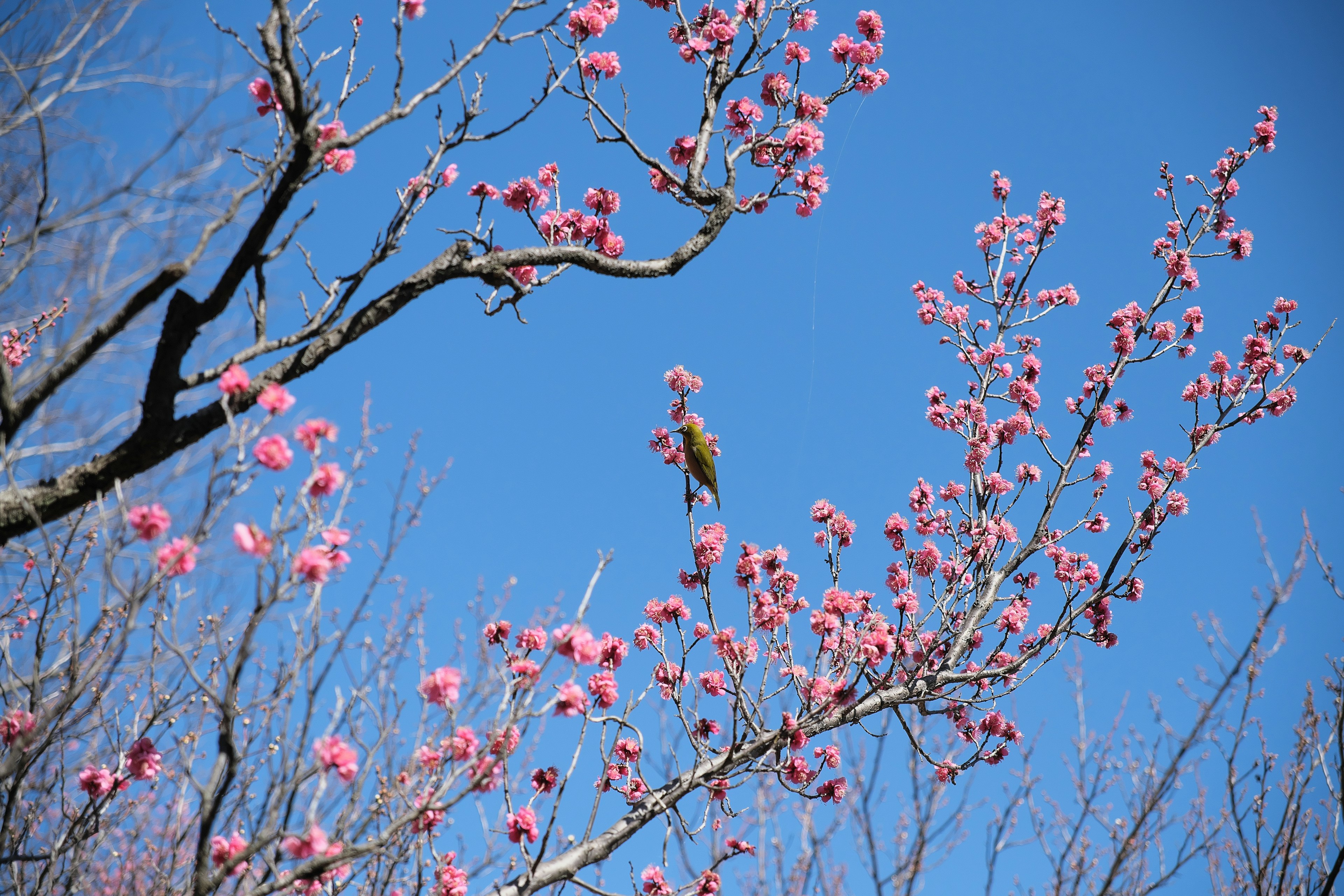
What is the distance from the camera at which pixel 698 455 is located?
434cm

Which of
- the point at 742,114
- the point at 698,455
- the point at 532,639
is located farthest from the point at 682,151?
the point at 532,639

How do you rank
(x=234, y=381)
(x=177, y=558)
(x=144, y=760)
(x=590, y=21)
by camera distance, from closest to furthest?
(x=177, y=558) < (x=234, y=381) < (x=144, y=760) < (x=590, y=21)

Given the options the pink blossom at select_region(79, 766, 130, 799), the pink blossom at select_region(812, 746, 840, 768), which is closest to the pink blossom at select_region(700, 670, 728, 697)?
the pink blossom at select_region(812, 746, 840, 768)

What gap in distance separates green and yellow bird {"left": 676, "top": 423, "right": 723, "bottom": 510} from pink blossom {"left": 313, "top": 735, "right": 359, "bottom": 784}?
239 centimetres

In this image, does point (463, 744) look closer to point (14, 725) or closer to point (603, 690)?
point (603, 690)

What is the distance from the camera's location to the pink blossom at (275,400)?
7.54 ft

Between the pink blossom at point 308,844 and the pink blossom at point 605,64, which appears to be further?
the pink blossom at point 605,64

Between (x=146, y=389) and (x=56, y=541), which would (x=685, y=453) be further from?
(x=56, y=541)

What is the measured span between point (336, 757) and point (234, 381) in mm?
1171

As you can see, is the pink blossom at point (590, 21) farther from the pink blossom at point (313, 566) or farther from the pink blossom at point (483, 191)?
the pink blossom at point (313, 566)

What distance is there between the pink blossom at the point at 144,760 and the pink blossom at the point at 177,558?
3.04 feet

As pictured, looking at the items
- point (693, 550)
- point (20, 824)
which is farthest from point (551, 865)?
point (20, 824)

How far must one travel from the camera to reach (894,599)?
13.9 feet

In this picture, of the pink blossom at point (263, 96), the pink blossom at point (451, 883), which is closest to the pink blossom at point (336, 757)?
the pink blossom at point (451, 883)
